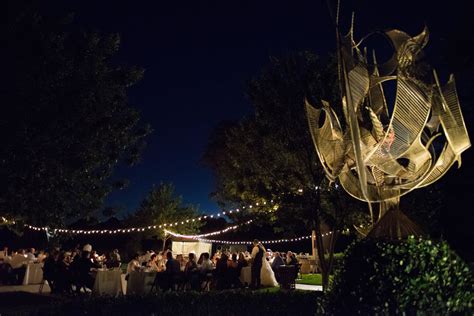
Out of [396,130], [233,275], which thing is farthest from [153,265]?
[396,130]

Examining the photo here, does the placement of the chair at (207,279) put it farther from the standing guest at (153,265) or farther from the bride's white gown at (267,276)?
the bride's white gown at (267,276)

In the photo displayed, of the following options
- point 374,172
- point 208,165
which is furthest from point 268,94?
point 208,165

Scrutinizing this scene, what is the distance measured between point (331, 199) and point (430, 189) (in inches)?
142

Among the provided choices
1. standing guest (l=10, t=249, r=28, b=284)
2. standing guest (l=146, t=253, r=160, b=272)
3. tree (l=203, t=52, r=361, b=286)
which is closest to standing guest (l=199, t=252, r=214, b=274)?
→ standing guest (l=146, t=253, r=160, b=272)

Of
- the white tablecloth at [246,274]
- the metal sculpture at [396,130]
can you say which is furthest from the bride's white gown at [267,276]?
the metal sculpture at [396,130]

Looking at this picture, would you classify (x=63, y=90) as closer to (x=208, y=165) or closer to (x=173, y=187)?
(x=208, y=165)

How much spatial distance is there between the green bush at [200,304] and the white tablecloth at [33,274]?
12815mm

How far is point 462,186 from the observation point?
59.4 ft

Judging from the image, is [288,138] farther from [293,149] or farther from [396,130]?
[396,130]

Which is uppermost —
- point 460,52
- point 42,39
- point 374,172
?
point 460,52

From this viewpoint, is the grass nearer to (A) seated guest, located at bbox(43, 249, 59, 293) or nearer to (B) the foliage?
(B) the foliage

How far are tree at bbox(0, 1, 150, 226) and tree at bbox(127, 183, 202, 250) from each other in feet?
88.0

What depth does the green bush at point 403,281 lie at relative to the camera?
4.80 meters

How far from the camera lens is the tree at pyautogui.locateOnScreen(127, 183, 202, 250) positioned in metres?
38.2
